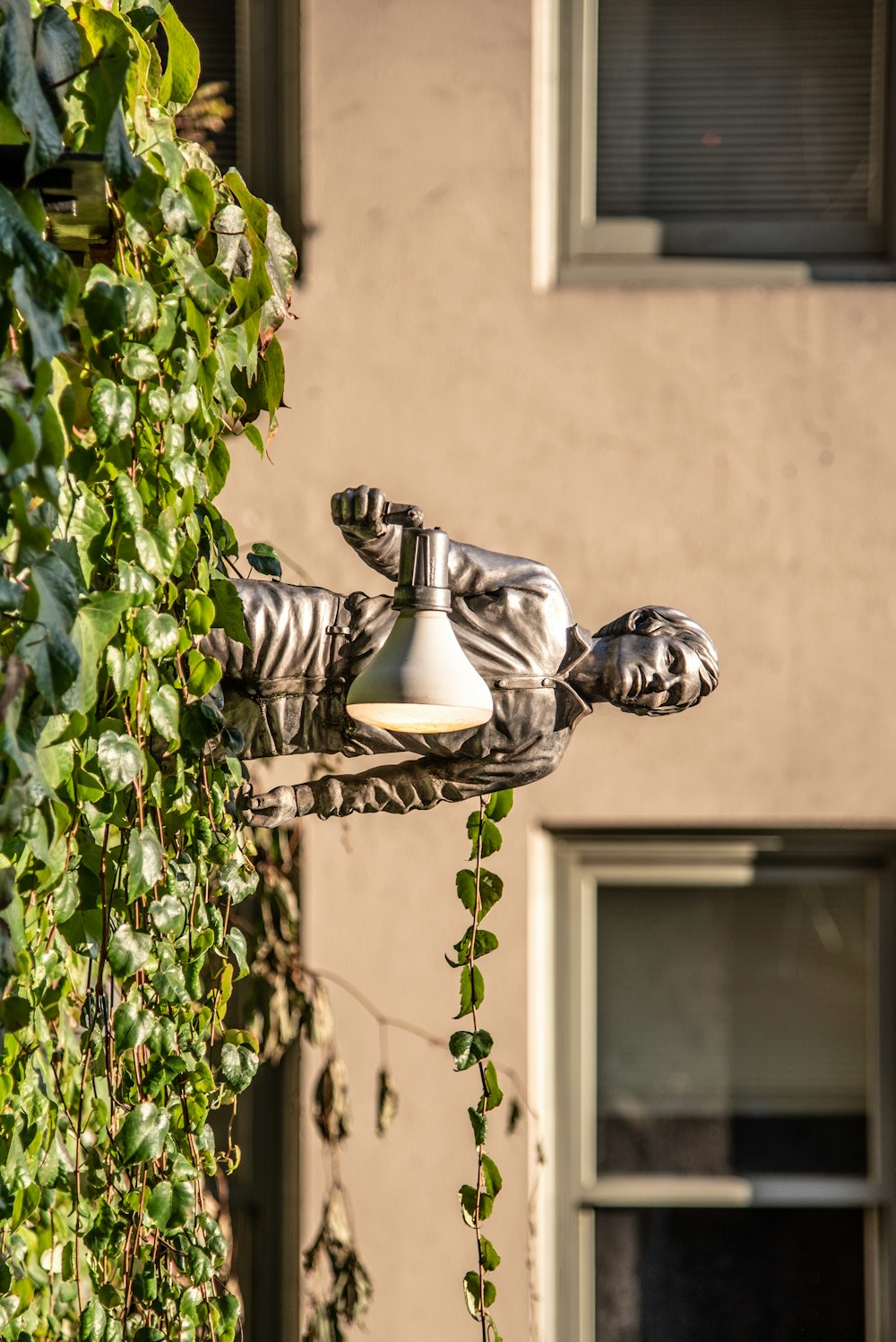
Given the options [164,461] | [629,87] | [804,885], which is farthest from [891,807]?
[164,461]

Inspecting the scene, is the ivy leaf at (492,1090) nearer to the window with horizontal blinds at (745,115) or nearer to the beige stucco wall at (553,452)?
the beige stucco wall at (553,452)

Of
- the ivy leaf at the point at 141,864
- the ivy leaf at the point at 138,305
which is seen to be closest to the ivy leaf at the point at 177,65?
the ivy leaf at the point at 138,305

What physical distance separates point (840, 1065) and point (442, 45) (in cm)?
261

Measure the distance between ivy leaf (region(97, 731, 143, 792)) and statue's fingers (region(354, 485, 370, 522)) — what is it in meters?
0.41

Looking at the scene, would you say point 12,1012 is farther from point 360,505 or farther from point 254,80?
point 254,80

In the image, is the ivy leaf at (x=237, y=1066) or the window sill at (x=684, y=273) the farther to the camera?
the window sill at (x=684, y=273)

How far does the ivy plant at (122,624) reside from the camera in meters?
1.41

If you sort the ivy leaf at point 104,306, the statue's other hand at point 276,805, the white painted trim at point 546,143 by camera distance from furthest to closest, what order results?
the white painted trim at point 546,143, the statue's other hand at point 276,805, the ivy leaf at point 104,306

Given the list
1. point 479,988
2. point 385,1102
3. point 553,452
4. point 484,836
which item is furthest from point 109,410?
point 553,452

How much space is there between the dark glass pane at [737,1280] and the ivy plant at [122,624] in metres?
1.88

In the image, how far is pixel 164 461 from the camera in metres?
1.78

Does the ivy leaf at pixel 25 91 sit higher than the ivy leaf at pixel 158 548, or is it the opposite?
the ivy leaf at pixel 25 91

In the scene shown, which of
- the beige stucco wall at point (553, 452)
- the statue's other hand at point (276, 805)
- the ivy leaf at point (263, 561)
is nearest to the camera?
the statue's other hand at point (276, 805)

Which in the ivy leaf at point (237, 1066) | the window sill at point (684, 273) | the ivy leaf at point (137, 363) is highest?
the window sill at point (684, 273)
